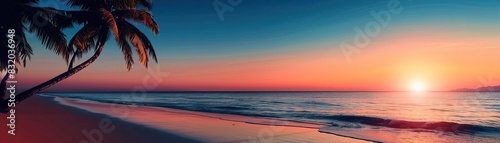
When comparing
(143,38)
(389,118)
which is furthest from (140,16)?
(389,118)

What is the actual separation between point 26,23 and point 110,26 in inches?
83.4

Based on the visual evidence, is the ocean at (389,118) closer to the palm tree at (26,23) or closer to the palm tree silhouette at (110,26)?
the palm tree silhouette at (110,26)

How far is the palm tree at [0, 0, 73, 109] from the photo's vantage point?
6898 millimetres

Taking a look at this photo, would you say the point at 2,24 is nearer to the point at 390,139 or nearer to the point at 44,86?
the point at 44,86

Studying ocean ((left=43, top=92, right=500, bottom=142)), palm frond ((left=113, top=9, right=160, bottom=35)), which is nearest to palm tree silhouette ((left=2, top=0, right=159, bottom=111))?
palm frond ((left=113, top=9, right=160, bottom=35))

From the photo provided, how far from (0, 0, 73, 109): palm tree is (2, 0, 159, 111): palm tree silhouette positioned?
863 millimetres

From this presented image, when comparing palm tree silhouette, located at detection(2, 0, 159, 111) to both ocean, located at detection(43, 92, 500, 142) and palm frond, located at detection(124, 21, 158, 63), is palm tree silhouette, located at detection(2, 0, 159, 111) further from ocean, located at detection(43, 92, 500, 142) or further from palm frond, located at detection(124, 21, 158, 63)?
ocean, located at detection(43, 92, 500, 142)

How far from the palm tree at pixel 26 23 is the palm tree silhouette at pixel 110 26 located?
2.83 feet

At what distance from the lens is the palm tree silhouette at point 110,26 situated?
977 centimetres

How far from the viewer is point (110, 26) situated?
9.65 meters

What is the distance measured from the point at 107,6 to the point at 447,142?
45.4 ft

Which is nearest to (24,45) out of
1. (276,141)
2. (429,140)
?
(276,141)

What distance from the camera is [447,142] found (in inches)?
528

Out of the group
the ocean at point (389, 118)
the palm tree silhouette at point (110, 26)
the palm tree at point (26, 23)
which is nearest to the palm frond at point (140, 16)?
the palm tree silhouette at point (110, 26)
